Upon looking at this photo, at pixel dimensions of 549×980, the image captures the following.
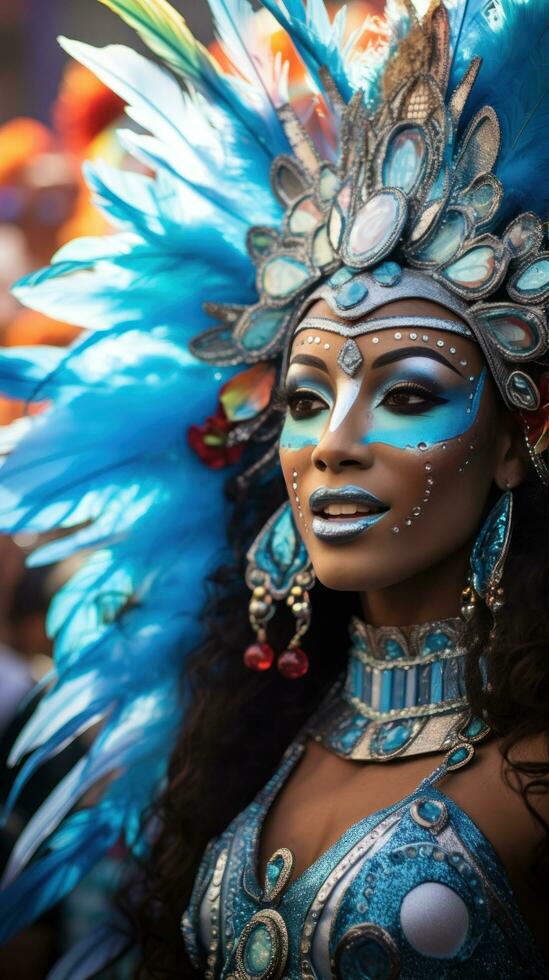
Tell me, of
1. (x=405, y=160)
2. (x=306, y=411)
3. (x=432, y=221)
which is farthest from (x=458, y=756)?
(x=405, y=160)

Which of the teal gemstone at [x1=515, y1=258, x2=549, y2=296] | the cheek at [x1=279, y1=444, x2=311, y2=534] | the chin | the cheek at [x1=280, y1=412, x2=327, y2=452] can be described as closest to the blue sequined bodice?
the chin

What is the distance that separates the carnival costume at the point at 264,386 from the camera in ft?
5.74

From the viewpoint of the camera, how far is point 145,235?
7.20 feet

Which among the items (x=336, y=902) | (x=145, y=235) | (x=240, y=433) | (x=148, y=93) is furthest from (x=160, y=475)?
(x=336, y=902)

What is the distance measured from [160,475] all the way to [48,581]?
3.07 ft

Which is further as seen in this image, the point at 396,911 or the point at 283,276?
the point at 283,276

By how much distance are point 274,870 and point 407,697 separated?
38cm

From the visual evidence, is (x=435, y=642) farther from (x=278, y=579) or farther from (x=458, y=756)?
(x=278, y=579)

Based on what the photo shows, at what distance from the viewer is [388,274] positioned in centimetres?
186

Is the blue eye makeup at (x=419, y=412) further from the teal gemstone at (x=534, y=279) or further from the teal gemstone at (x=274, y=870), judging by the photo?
the teal gemstone at (x=274, y=870)

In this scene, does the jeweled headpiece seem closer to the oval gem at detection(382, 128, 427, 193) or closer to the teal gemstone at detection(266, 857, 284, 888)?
the oval gem at detection(382, 128, 427, 193)

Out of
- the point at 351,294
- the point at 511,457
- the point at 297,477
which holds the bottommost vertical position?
the point at 511,457

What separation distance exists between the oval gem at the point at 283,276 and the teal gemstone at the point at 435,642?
0.69 m

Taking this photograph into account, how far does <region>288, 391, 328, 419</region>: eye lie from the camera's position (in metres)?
1.92
